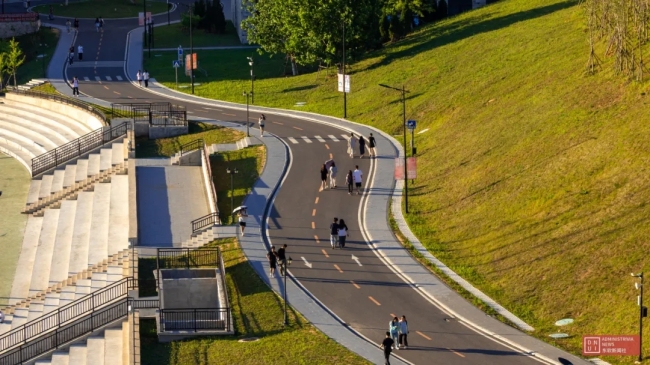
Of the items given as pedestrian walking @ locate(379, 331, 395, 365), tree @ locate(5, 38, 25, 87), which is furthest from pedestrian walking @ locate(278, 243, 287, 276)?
tree @ locate(5, 38, 25, 87)

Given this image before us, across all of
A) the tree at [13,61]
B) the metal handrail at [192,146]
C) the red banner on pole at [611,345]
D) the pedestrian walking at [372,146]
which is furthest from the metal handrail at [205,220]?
the tree at [13,61]

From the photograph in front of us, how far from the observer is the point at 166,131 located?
261 ft

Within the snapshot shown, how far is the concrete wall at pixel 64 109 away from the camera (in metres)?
80.3

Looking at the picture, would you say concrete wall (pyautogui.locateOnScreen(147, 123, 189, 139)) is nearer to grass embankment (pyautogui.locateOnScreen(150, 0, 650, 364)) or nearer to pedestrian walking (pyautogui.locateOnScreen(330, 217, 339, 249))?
grass embankment (pyautogui.locateOnScreen(150, 0, 650, 364))

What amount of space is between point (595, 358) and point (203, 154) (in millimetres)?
33340

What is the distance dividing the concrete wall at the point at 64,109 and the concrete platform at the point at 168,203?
11.0 metres

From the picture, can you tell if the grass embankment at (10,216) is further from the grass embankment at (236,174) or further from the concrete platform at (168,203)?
the grass embankment at (236,174)

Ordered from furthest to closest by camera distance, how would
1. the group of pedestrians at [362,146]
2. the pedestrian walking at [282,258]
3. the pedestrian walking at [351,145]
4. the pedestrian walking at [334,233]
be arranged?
the pedestrian walking at [351,145] < the group of pedestrians at [362,146] < the pedestrian walking at [334,233] < the pedestrian walking at [282,258]

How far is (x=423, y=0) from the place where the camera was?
322ft

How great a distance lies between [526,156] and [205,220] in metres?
15.9

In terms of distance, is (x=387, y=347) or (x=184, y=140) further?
(x=184, y=140)

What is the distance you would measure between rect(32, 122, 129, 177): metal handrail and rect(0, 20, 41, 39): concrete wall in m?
36.2

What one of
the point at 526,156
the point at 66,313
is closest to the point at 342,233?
the point at 526,156

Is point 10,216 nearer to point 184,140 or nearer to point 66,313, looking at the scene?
point 184,140
